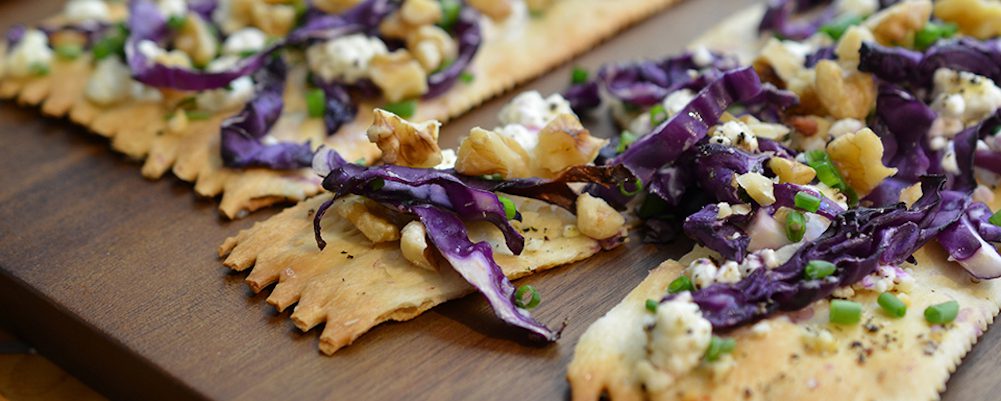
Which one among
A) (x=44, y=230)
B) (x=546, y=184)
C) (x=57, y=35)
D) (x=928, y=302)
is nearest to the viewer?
(x=928, y=302)

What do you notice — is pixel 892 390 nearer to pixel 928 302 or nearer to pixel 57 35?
pixel 928 302

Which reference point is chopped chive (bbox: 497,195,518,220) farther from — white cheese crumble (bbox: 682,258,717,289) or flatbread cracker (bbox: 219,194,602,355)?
white cheese crumble (bbox: 682,258,717,289)

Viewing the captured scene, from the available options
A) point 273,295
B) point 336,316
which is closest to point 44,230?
point 273,295

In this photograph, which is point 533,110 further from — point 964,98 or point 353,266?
point 964,98

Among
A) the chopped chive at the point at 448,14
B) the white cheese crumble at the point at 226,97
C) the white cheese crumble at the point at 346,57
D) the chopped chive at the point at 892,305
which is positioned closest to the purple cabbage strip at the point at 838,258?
the chopped chive at the point at 892,305

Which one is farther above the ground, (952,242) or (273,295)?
(952,242)

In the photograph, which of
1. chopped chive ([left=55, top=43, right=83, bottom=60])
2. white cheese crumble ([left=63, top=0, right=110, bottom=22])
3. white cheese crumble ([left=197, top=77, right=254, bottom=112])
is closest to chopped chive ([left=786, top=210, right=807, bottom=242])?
white cheese crumble ([left=197, top=77, right=254, bottom=112])

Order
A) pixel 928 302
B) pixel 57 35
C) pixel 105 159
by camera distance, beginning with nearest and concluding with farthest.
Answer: pixel 928 302 → pixel 105 159 → pixel 57 35
